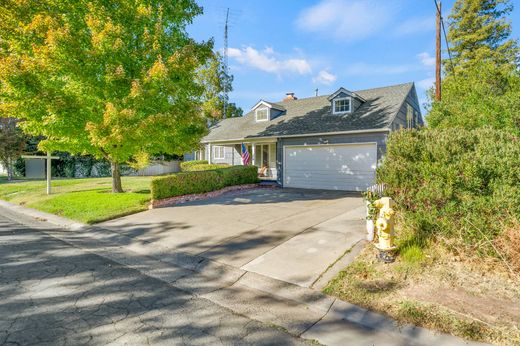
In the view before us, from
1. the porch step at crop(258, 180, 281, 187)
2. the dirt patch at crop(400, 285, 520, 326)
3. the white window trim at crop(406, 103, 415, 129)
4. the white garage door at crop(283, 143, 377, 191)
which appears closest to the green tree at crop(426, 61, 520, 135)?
the white window trim at crop(406, 103, 415, 129)

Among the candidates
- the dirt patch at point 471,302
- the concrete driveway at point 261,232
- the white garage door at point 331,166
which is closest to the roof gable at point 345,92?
the white garage door at point 331,166

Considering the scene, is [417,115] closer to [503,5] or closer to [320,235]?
[320,235]

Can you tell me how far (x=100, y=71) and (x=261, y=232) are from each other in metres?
8.02

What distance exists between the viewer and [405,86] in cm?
1644

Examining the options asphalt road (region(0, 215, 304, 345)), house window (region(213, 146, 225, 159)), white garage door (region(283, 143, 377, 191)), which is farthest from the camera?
house window (region(213, 146, 225, 159))

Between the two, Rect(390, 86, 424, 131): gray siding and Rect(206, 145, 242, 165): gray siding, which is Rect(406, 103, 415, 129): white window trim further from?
Rect(206, 145, 242, 165): gray siding

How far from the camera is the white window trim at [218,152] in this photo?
22405 millimetres

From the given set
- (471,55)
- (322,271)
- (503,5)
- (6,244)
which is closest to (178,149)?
(6,244)

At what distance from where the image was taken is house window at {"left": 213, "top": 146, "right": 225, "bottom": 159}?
2256 cm

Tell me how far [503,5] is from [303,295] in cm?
3653

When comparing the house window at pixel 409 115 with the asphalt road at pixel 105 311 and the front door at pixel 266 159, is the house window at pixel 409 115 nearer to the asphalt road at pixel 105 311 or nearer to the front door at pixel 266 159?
the front door at pixel 266 159

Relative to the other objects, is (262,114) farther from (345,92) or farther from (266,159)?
(345,92)

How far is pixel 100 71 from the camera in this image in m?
9.57

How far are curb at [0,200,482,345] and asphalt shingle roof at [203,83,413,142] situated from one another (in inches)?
394
